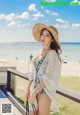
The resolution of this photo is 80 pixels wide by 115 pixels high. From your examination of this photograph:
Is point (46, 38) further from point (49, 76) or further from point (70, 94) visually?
point (70, 94)

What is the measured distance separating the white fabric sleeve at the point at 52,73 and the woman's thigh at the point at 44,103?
0.08m

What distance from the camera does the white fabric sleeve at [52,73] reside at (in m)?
2.47

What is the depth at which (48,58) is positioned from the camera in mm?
2504

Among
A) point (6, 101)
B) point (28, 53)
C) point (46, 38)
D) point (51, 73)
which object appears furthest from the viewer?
point (28, 53)

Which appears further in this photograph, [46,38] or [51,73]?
[46,38]

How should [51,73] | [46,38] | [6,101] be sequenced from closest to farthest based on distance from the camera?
[51,73]
[46,38]
[6,101]

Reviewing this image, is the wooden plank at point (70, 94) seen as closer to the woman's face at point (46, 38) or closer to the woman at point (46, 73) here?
the woman at point (46, 73)

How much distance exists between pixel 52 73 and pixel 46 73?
44 millimetres

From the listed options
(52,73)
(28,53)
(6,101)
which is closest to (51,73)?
(52,73)

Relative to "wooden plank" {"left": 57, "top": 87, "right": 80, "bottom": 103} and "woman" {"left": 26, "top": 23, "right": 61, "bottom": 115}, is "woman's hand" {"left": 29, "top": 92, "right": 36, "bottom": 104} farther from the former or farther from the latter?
"wooden plank" {"left": 57, "top": 87, "right": 80, "bottom": 103}

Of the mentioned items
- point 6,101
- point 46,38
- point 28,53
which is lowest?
point 28,53

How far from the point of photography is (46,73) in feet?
8.13

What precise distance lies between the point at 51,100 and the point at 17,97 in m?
3.06

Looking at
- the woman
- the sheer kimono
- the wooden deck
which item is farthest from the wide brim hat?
the wooden deck
